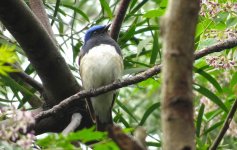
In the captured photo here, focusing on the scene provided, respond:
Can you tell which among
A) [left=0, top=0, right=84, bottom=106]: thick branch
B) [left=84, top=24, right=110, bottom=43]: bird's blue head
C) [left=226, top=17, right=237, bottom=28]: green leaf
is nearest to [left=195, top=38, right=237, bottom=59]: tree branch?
[left=226, top=17, right=237, bottom=28]: green leaf

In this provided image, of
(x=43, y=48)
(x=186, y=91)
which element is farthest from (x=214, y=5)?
(x=186, y=91)

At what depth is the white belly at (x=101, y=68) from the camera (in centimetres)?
373

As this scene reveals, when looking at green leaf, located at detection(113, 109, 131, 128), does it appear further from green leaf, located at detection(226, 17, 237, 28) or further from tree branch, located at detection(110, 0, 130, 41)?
green leaf, located at detection(226, 17, 237, 28)

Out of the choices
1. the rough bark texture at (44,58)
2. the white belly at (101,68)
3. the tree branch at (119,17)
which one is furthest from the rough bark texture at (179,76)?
the white belly at (101,68)

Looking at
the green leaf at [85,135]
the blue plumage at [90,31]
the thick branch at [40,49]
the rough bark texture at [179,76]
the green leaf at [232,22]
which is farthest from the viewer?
the blue plumage at [90,31]

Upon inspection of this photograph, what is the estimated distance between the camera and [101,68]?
383 cm

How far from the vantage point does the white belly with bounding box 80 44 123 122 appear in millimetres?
3732

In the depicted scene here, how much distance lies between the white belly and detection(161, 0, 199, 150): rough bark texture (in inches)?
105

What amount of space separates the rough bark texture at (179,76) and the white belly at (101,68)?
2.66 meters

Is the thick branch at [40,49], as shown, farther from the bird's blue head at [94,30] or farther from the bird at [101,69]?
the bird's blue head at [94,30]

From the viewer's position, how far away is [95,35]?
166 inches

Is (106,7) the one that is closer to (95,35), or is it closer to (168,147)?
(95,35)

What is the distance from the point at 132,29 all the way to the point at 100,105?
65 cm

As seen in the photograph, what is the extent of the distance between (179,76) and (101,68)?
9.23 ft
